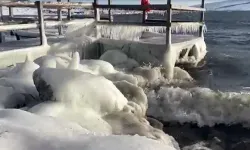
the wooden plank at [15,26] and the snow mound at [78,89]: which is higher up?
the wooden plank at [15,26]

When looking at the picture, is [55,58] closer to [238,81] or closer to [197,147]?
[197,147]

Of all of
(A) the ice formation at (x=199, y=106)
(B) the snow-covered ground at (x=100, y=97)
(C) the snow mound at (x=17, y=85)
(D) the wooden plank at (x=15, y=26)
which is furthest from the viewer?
(D) the wooden plank at (x=15, y=26)

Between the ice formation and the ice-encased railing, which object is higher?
the ice-encased railing

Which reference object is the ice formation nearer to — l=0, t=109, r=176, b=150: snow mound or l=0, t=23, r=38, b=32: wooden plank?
l=0, t=23, r=38, b=32: wooden plank

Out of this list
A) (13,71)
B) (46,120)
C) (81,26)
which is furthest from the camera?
(81,26)

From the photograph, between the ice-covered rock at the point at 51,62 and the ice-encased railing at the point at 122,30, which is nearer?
the ice-covered rock at the point at 51,62

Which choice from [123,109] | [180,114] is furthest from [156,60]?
[123,109]

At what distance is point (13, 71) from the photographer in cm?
565

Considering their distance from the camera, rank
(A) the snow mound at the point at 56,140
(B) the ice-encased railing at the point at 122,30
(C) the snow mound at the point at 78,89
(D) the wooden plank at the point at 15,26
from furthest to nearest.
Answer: (B) the ice-encased railing at the point at 122,30
(D) the wooden plank at the point at 15,26
(C) the snow mound at the point at 78,89
(A) the snow mound at the point at 56,140

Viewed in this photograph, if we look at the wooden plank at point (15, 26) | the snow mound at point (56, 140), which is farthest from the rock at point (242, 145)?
the wooden plank at point (15, 26)

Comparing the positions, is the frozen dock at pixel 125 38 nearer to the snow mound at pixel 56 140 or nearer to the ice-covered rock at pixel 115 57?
the ice-covered rock at pixel 115 57

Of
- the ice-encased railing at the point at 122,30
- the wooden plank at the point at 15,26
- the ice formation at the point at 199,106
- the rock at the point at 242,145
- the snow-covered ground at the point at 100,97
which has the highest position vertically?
the wooden plank at the point at 15,26

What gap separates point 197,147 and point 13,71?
9.80 ft

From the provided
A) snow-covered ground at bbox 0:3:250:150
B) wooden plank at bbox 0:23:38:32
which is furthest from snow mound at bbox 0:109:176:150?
wooden plank at bbox 0:23:38:32
